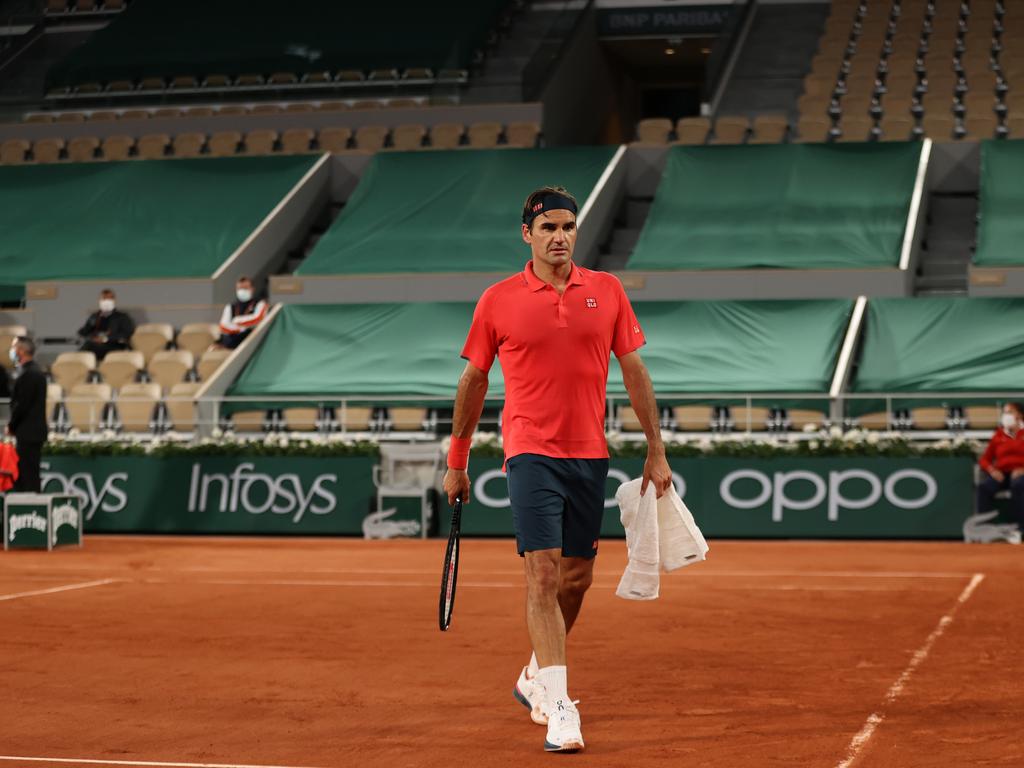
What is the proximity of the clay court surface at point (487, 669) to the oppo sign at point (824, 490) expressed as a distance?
13.5ft

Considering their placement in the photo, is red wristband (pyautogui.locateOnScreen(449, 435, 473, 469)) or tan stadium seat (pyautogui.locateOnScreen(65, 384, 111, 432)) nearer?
red wristband (pyautogui.locateOnScreen(449, 435, 473, 469))

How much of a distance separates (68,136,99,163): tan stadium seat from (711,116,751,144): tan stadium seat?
1308cm

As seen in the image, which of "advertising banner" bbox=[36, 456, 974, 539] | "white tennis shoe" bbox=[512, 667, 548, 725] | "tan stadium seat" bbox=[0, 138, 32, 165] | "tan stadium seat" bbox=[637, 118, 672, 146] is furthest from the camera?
"tan stadium seat" bbox=[0, 138, 32, 165]

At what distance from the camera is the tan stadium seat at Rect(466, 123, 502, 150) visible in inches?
1206

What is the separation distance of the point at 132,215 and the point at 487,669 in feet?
72.8

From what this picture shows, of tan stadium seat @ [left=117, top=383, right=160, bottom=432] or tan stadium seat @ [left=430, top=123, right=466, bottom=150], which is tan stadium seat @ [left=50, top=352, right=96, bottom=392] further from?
tan stadium seat @ [left=430, top=123, right=466, bottom=150]

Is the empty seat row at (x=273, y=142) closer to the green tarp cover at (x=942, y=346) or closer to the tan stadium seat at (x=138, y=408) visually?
the tan stadium seat at (x=138, y=408)

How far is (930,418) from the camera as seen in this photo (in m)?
21.0

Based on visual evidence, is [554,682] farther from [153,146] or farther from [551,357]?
[153,146]

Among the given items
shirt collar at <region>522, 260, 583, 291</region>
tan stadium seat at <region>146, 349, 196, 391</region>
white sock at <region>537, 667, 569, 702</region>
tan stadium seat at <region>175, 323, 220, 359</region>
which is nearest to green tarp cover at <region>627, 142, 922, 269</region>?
tan stadium seat at <region>175, 323, 220, 359</region>

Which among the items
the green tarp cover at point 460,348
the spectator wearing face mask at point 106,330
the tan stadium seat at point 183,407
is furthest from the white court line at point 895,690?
the spectator wearing face mask at point 106,330

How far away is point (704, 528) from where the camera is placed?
1900cm

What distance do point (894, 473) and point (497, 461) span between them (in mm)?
4943

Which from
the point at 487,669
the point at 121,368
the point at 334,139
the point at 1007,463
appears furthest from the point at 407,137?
the point at 487,669
